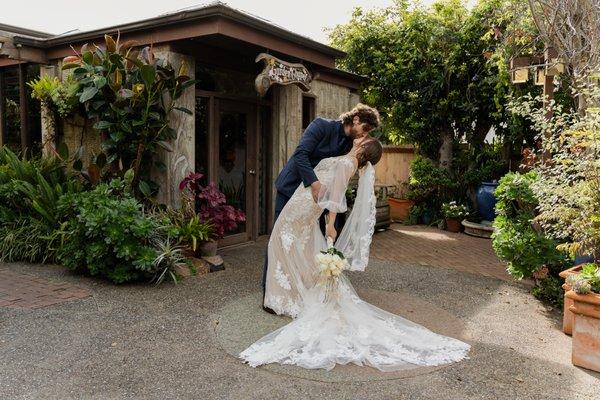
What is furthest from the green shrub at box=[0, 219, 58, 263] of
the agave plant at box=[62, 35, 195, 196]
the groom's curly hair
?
the groom's curly hair

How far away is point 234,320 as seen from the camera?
4039mm

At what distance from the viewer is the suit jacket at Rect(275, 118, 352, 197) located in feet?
13.5

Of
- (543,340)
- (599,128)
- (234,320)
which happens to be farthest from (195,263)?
(599,128)

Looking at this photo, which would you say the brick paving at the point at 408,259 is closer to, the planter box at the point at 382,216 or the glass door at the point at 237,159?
the planter box at the point at 382,216

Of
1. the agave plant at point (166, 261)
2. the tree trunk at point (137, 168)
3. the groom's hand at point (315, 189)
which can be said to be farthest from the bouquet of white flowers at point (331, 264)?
the tree trunk at point (137, 168)

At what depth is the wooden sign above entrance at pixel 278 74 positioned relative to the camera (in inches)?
229

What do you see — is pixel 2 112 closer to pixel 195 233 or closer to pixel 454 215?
pixel 195 233

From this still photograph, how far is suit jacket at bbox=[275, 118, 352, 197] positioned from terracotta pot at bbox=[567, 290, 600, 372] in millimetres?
2116

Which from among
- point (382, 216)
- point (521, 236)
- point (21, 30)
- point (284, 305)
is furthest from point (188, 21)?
point (382, 216)

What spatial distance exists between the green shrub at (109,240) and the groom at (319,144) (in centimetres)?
137

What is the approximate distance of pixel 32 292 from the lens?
4.62 m

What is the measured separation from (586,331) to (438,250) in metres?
4.17

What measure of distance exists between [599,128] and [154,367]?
3648mm

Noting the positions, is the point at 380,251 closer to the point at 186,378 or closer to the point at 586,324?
the point at 586,324
